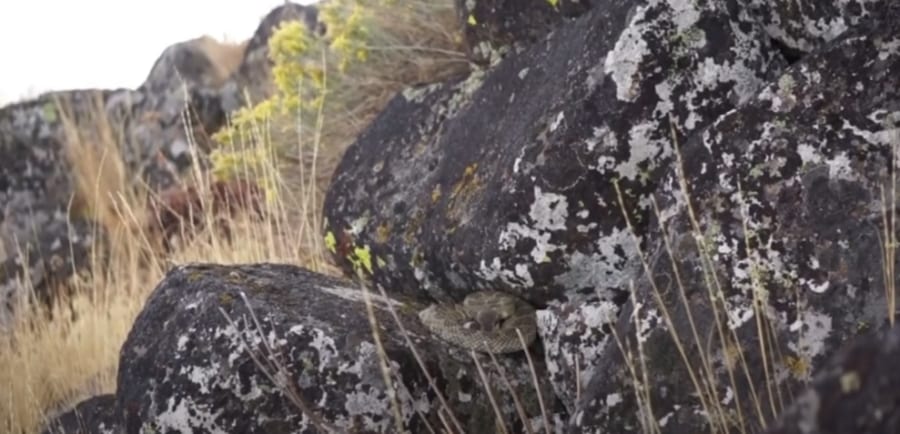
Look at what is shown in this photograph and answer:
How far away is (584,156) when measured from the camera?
10.6 ft

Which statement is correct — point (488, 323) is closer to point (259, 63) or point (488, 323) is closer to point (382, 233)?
point (382, 233)

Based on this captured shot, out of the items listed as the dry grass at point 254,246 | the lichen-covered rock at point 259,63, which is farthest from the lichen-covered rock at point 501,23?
the lichen-covered rock at point 259,63

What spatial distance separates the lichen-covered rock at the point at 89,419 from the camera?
3.96m

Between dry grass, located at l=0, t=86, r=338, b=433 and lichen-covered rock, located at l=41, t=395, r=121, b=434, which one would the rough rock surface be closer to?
dry grass, located at l=0, t=86, r=338, b=433

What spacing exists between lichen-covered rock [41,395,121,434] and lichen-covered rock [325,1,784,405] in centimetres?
108

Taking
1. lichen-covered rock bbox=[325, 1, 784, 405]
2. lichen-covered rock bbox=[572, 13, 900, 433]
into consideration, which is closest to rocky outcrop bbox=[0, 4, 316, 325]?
lichen-covered rock bbox=[325, 1, 784, 405]

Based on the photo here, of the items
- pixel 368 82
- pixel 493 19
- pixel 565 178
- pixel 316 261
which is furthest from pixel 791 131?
pixel 368 82

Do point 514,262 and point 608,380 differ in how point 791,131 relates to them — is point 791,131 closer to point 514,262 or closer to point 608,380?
point 608,380

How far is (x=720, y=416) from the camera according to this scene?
97.9 inches

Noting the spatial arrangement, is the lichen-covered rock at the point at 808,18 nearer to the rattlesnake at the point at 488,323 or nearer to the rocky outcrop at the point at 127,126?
the rattlesnake at the point at 488,323

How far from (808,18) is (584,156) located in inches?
24.9

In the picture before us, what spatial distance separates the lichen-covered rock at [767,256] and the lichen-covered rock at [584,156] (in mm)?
254

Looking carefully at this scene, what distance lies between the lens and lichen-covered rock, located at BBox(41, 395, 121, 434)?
396cm

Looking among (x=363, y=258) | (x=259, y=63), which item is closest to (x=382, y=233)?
(x=363, y=258)
